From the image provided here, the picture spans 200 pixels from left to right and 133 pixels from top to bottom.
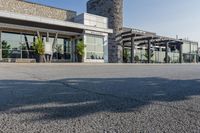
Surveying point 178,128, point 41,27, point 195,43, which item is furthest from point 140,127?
point 195,43

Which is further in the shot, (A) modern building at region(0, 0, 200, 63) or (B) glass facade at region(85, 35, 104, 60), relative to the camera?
(B) glass facade at region(85, 35, 104, 60)

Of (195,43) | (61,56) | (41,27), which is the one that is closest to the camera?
(41,27)

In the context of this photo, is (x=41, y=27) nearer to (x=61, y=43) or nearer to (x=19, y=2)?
(x=61, y=43)

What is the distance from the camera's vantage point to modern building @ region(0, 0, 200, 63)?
2789cm

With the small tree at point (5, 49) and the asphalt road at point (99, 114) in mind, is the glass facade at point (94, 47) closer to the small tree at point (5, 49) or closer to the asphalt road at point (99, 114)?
the small tree at point (5, 49)

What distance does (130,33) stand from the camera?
37.2 m

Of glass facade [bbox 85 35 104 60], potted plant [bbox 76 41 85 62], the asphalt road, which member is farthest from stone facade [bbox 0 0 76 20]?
the asphalt road

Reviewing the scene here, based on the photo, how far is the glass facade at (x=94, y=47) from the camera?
3359 centimetres

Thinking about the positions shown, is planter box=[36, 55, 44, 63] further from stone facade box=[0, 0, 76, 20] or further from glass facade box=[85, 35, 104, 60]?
stone facade box=[0, 0, 76, 20]

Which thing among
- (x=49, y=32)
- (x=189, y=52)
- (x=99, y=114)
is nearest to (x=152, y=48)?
(x=189, y=52)

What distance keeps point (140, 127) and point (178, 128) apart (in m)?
0.52

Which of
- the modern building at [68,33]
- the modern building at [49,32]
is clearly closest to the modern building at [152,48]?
the modern building at [68,33]

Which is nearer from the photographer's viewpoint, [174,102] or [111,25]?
[174,102]

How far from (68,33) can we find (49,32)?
9.27ft
